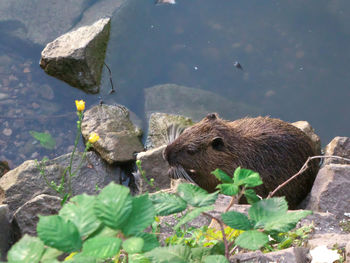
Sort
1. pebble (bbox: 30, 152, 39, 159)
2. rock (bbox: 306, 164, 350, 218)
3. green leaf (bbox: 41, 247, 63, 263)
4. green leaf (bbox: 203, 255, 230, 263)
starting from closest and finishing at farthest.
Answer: green leaf (bbox: 41, 247, 63, 263), green leaf (bbox: 203, 255, 230, 263), rock (bbox: 306, 164, 350, 218), pebble (bbox: 30, 152, 39, 159)

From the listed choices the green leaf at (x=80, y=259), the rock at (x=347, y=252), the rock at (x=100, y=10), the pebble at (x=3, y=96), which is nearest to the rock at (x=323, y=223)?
the rock at (x=347, y=252)

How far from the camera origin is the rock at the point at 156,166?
15.4ft

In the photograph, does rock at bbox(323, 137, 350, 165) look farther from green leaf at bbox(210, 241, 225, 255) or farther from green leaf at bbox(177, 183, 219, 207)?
green leaf at bbox(177, 183, 219, 207)

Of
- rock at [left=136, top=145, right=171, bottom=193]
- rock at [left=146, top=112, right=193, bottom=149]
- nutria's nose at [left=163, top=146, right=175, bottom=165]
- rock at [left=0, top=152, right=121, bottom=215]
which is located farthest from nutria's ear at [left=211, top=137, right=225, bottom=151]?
rock at [left=0, top=152, right=121, bottom=215]

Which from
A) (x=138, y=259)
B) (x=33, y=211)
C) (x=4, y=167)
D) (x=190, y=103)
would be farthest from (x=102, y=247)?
(x=190, y=103)

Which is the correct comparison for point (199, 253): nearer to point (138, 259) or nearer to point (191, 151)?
point (138, 259)

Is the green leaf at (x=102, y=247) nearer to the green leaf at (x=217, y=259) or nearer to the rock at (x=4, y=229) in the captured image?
the green leaf at (x=217, y=259)

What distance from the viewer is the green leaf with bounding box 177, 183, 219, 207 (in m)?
1.68

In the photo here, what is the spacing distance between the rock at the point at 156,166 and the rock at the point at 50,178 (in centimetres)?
37

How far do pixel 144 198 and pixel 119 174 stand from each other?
3.48 metres

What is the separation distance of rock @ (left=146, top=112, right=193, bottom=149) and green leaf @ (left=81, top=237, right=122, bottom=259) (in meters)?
3.63

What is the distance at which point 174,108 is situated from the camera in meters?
5.56

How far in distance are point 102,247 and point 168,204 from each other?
36 centimetres

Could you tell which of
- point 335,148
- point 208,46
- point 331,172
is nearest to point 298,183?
point 331,172
